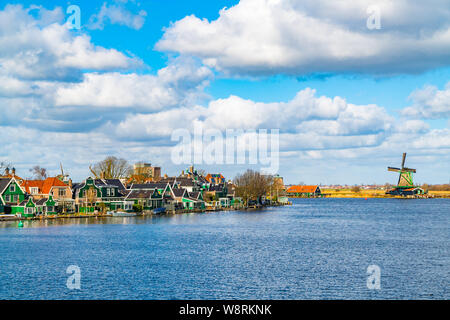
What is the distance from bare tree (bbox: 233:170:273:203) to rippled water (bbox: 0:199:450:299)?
272 ft

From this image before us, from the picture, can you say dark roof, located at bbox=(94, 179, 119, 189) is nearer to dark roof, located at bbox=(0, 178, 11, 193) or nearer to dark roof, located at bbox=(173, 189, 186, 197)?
dark roof, located at bbox=(173, 189, 186, 197)

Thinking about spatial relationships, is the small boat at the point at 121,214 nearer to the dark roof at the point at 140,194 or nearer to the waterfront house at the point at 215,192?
the dark roof at the point at 140,194

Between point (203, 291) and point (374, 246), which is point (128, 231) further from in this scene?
point (203, 291)

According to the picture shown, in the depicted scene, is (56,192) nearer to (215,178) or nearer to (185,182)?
(185,182)

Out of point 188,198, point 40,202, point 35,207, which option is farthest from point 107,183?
point 188,198

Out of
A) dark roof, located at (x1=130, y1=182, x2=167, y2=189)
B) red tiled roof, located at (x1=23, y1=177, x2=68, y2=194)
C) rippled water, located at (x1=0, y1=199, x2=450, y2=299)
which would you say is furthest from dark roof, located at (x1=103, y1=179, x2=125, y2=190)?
rippled water, located at (x1=0, y1=199, x2=450, y2=299)

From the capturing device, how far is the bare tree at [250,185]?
158887 millimetres

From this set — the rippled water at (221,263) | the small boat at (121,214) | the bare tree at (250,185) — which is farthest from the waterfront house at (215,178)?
the rippled water at (221,263)

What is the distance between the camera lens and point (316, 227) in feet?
274

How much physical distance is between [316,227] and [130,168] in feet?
286

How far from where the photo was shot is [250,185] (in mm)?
160875

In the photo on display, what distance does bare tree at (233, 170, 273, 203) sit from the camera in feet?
521

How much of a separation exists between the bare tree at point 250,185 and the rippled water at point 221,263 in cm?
8303
